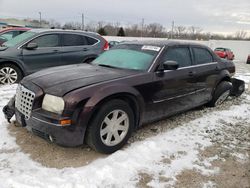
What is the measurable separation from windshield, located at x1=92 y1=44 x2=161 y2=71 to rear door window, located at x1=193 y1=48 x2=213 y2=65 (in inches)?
48.6

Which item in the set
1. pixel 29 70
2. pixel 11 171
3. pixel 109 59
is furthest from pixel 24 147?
pixel 29 70

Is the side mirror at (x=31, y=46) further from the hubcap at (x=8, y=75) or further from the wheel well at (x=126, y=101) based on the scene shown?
the wheel well at (x=126, y=101)

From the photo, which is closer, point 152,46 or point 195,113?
point 152,46

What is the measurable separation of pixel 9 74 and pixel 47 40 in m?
1.46

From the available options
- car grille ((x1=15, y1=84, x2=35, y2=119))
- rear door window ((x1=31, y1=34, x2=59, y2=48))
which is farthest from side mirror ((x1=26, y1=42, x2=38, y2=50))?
car grille ((x1=15, y1=84, x2=35, y2=119))

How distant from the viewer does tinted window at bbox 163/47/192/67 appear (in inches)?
176

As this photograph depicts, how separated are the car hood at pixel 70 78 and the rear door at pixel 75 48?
382 cm

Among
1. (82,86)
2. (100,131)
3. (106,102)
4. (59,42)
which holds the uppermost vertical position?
(59,42)

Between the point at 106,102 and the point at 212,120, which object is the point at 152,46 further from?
the point at 212,120

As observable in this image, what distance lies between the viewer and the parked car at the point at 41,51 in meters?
7.06

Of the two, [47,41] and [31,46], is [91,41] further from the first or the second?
[31,46]

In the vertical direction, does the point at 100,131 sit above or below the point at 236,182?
above

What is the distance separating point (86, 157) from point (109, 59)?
1.97 m

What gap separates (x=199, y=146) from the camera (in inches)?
154
